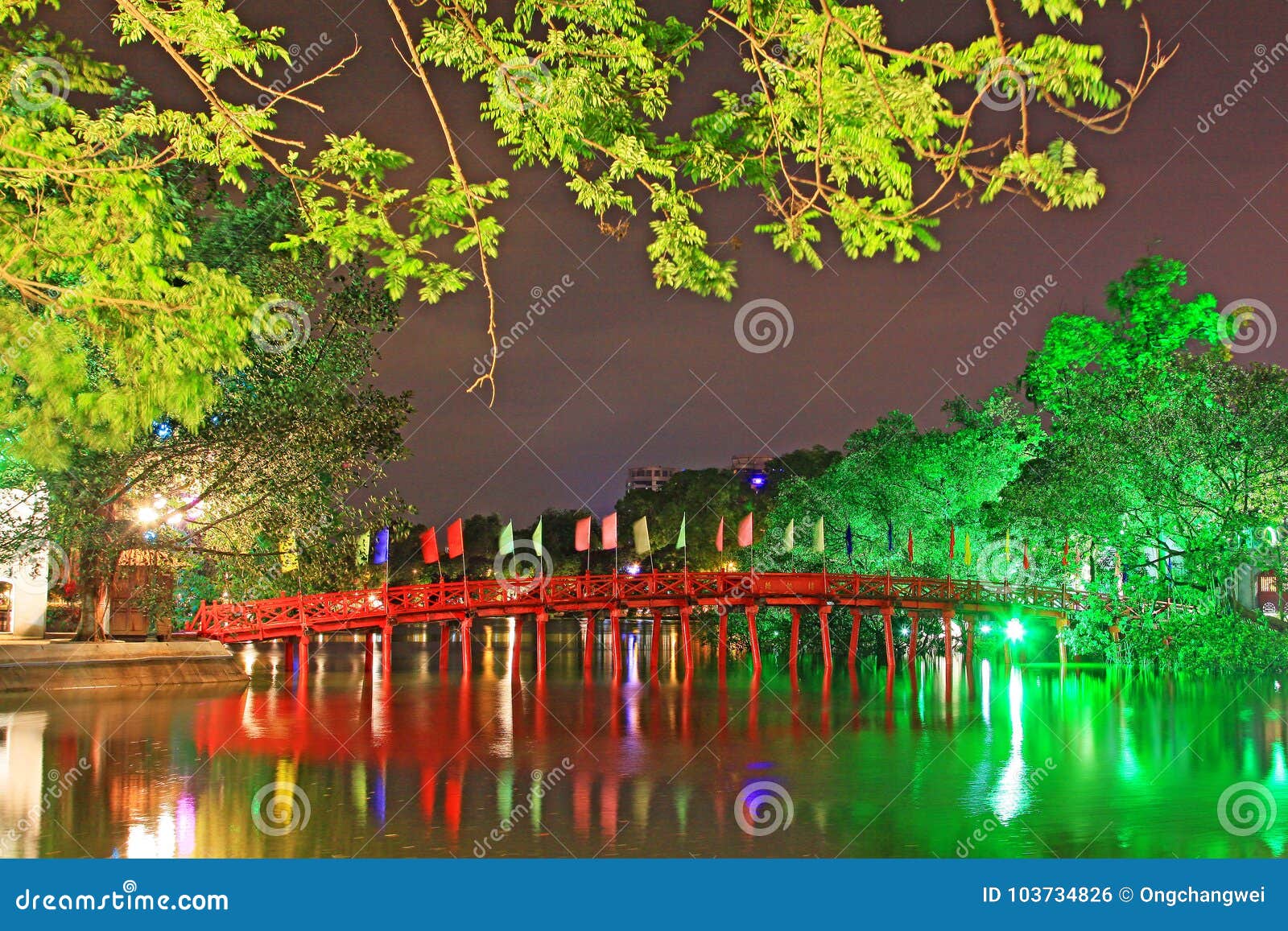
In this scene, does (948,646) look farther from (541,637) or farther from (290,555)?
(290,555)

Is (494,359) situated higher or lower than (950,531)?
lower

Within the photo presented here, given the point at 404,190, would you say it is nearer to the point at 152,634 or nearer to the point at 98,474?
the point at 98,474

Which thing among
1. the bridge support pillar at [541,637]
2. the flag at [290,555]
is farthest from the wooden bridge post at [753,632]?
the flag at [290,555]

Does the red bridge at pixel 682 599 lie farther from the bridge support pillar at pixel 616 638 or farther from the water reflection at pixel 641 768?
the water reflection at pixel 641 768

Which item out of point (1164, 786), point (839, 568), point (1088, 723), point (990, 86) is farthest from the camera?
point (839, 568)

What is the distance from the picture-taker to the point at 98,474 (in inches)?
1017

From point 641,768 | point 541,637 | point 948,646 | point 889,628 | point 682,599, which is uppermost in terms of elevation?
point 682,599

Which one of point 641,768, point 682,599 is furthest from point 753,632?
point 641,768

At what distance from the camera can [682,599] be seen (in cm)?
3925

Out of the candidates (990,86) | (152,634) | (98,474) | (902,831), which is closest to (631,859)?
(902,831)

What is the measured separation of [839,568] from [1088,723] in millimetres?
21882

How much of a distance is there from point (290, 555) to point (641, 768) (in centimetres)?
1445

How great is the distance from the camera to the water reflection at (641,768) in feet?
41.7

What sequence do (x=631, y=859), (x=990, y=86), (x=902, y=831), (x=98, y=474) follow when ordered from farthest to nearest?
(x=98, y=474), (x=902, y=831), (x=631, y=859), (x=990, y=86)
